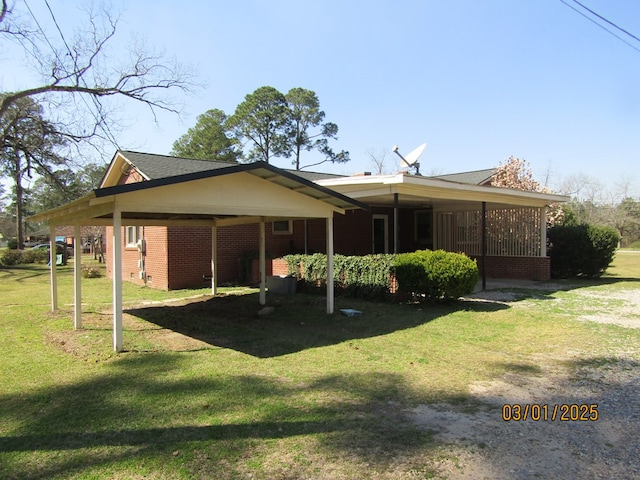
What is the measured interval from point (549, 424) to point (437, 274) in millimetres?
5437

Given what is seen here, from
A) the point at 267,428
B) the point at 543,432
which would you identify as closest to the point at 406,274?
the point at 543,432

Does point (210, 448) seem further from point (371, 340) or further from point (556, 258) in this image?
point (556, 258)

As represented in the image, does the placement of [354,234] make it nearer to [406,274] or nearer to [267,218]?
[267,218]

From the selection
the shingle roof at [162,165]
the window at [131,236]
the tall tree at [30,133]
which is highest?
the tall tree at [30,133]

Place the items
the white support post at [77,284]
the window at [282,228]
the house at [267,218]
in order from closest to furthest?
the house at [267,218] → the white support post at [77,284] → the window at [282,228]

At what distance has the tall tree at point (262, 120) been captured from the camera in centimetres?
3969

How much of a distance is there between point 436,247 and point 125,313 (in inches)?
480

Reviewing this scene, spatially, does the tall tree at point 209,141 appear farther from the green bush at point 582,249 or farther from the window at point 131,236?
the green bush at point 582,249

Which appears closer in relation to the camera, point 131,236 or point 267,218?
point 267,218

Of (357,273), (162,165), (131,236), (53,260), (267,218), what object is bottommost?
(357,273)

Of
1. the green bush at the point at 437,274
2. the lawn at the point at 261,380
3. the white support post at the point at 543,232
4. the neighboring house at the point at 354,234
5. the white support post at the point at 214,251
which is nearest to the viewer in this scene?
the lawn at the point at 261,380

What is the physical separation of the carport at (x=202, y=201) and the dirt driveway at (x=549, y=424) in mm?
4394

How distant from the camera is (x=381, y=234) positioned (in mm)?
18312
